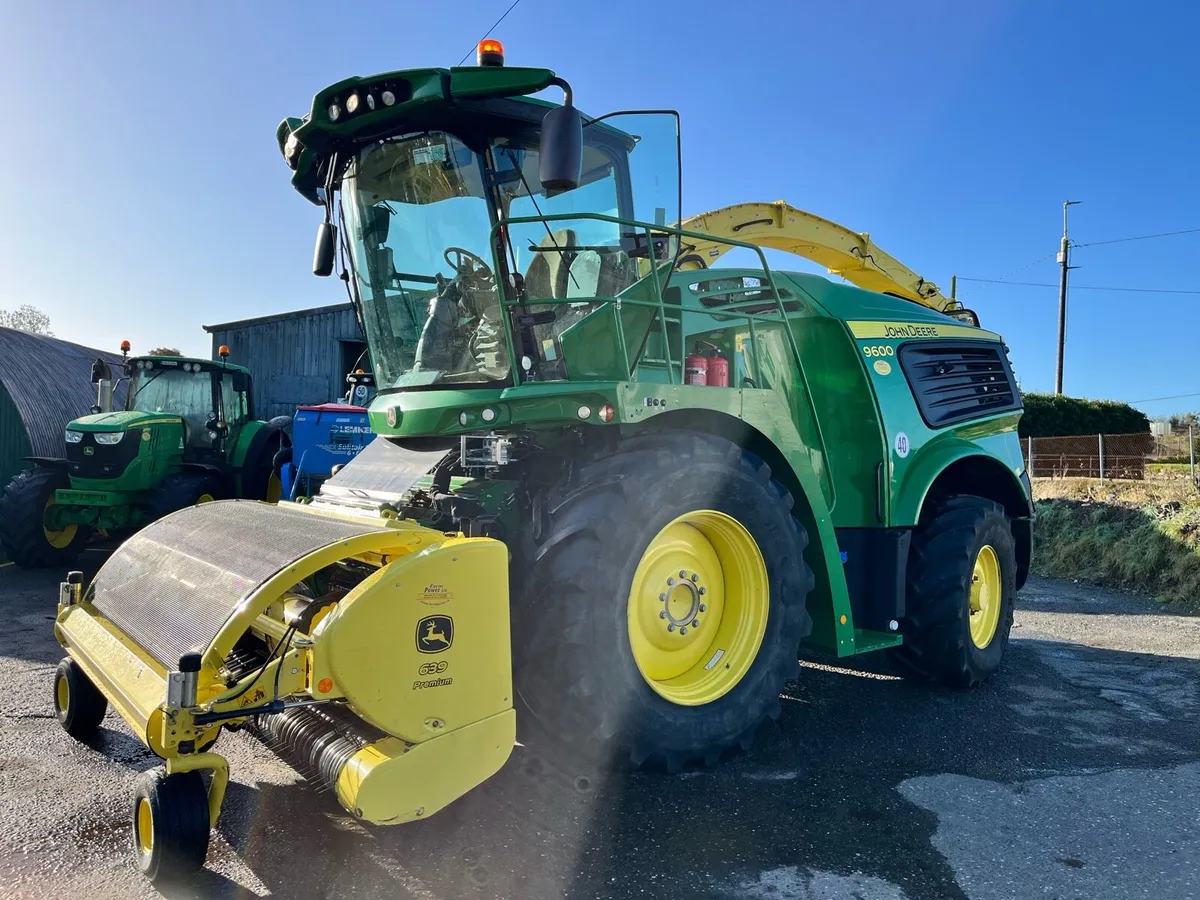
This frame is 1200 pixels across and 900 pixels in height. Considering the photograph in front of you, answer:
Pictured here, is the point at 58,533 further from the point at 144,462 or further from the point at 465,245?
the point at 465,245

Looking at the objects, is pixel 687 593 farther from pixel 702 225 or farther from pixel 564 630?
pixel 702 225

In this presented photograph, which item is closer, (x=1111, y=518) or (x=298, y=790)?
(x=298, y=790)

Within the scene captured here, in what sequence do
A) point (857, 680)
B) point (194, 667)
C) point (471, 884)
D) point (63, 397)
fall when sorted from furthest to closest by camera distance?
1. point (63, 397)
2. point (857, 680)
3. point (471, 884)
4. point (194, 667)

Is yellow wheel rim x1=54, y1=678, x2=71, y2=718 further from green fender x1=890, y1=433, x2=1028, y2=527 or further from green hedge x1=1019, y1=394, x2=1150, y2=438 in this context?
green hedge x1=1019, y1=394, x2=1150, y2=438

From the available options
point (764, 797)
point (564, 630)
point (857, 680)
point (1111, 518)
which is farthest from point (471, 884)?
point (1111, 518)

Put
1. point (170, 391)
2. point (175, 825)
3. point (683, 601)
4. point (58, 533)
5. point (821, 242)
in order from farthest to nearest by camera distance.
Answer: point (170, 391)
point (58, 533)
point (821, 242)
point (683, 601)
point (175, 825)

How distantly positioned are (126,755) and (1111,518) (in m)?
10.5

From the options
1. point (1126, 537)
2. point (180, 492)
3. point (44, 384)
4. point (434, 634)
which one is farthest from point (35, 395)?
point (1126, 537)

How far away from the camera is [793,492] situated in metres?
4.06

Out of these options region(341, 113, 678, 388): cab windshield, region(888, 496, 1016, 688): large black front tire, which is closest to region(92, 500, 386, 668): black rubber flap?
region(341, 113, 678, 388): cab windshield

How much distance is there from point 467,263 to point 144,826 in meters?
2.54

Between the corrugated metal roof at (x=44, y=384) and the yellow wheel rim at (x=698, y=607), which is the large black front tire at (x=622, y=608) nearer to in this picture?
the yellow wheel rim at (x=698, y=607)

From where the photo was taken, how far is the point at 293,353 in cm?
2022

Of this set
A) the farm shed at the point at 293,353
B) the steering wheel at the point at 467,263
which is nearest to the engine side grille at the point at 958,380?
the steering wheel at the point at 467,263
